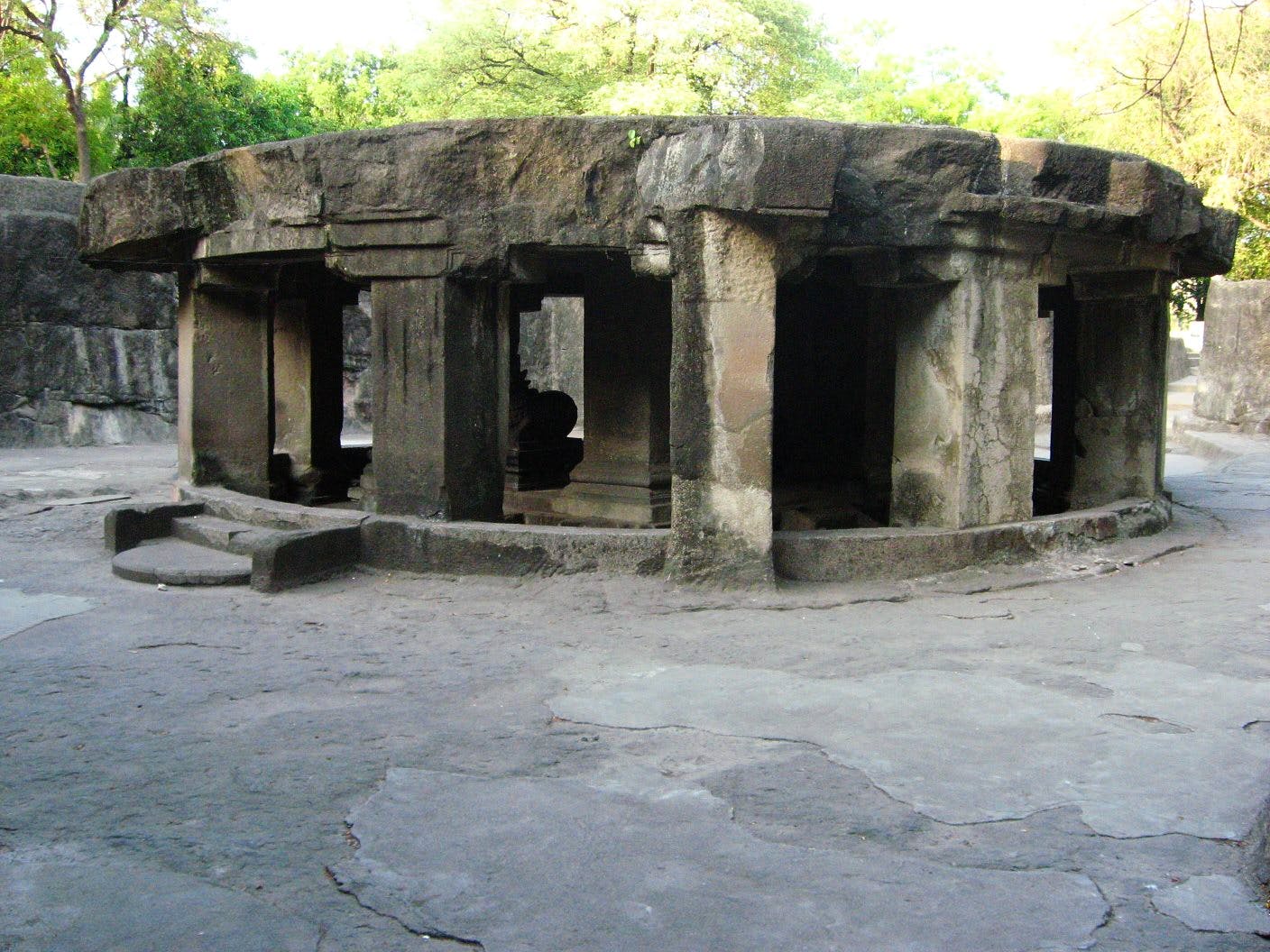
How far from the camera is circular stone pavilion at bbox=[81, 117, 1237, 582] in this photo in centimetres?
515

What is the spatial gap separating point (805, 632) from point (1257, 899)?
234cm

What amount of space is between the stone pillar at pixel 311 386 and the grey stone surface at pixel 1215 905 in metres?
6.71

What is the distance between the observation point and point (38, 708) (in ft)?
12.0

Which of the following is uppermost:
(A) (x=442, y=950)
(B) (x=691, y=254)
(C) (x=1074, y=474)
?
(B) (x=691, y=254)

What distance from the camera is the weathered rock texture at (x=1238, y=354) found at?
1547 cm

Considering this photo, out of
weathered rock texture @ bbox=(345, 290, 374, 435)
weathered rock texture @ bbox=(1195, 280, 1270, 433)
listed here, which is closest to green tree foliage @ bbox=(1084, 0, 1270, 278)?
weathered rock texture @ bbox=(1195, 280, 1270, 433)

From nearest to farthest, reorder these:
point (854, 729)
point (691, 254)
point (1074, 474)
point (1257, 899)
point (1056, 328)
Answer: point (1257, 899), point (854, 729), point (691, 254), point (1074, 474), point (1056, 328)

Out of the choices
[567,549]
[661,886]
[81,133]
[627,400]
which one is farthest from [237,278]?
[81,133]

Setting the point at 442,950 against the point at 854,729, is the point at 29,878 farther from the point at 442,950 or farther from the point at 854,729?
the point at 854,729

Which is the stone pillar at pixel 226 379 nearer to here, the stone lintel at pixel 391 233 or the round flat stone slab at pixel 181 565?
the round flat stone slab at pixel 181 565

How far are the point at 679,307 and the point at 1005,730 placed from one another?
2.41 metres

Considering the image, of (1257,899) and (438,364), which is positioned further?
(438,364)

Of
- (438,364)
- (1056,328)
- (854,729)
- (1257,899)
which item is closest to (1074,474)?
(1056,328)

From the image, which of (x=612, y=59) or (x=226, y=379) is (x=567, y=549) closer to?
(x=226, y=379)
